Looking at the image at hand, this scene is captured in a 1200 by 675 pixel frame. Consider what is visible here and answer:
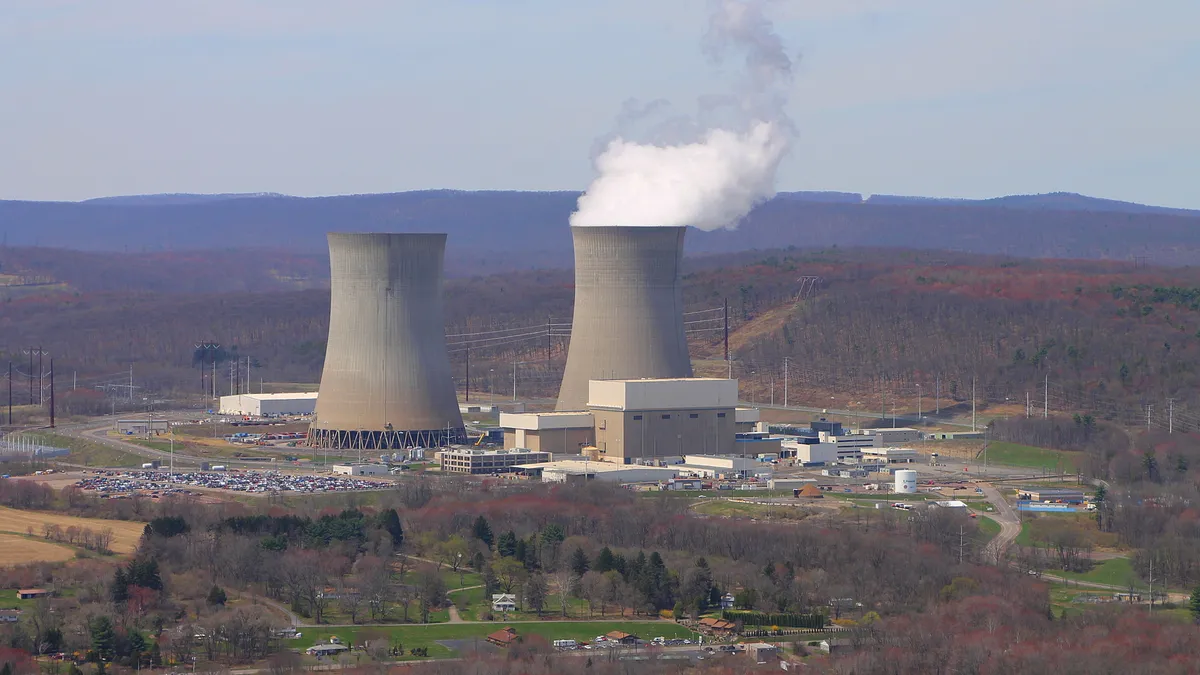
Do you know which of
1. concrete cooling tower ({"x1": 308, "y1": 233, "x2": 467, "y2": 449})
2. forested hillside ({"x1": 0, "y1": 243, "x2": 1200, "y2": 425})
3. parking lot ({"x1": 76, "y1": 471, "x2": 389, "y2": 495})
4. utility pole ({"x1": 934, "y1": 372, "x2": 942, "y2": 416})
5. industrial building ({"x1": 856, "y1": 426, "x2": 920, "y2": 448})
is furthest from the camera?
forested hillside ({"x1": 0, "y1": 243, "x2": 1200, "y2": 425})

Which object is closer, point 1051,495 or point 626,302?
point 1051,495

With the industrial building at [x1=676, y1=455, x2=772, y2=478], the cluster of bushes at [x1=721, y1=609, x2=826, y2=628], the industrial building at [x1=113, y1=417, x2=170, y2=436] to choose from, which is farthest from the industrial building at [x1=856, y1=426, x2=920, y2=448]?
the cluster of bushes at [x1=721, y1=609, x2=826, y2=628]

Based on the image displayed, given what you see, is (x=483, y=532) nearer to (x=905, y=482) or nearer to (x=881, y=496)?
(x=881, y=496)

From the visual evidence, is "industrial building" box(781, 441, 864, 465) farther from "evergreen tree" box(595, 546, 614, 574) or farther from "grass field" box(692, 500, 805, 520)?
"evergreen tree" box(595, 546, 614, 574)

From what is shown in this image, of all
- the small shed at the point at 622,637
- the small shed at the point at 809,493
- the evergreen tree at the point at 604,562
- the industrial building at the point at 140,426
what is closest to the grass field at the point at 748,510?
the small shed at the point at 809,493

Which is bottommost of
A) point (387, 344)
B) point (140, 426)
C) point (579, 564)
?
point (579, 564)

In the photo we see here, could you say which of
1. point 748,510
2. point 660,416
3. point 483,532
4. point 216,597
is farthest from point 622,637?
point 660,416

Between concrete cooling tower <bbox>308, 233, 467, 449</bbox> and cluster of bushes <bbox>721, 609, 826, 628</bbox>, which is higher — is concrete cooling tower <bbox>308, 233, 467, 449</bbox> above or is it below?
above
